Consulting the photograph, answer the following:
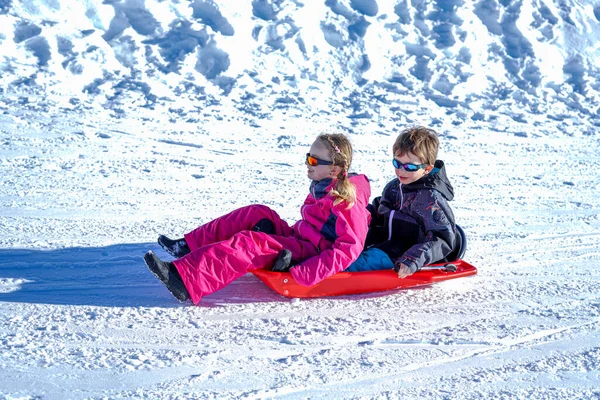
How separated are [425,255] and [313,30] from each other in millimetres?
5935

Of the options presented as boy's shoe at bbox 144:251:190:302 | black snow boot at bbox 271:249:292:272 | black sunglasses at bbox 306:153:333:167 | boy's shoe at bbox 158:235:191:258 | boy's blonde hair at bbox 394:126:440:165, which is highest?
boy's blonde hair at bbox 394:126:440:165

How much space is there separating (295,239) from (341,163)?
42 cm

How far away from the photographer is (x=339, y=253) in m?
3.01

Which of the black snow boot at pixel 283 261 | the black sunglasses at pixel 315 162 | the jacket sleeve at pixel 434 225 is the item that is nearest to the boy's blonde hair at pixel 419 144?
the jacket sleeve at pixel 434 225

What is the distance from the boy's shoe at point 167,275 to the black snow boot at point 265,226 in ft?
1.87

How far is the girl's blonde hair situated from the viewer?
3.08 metres

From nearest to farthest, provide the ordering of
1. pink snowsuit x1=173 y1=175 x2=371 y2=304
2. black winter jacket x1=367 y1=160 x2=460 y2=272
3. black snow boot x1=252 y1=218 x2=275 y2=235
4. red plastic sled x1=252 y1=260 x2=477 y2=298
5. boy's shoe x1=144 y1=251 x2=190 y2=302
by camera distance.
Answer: boy's shoe x1=144 y1=251 x2=190 y2=302 → pink snowsuit x1=173 y1=175 x2=371 y2=304 → red plastic sled x1=252 y1=260 x2=477 y2=298 → black winter jacket x1=367 y1=160 x2=460 y2=272 → black snow boot x1=252 y1=218 x2=275 y2=235

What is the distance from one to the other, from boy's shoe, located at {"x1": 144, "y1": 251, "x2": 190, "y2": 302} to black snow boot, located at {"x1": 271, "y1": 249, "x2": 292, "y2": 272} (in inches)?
15.9

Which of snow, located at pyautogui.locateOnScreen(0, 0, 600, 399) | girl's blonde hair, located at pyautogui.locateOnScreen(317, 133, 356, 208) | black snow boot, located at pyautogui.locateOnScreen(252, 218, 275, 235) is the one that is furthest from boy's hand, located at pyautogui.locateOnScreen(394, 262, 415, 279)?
black snow boot, located at pyautogui.locateOnScreen(252, 218, 275, 235)

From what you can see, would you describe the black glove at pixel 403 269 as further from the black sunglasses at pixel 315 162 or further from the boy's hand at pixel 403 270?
the black sunglasses at pixel 315 162

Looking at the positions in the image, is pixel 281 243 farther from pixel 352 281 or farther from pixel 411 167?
pixel 411 167

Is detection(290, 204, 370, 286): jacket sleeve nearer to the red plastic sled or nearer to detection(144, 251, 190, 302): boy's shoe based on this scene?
the red plastic sled

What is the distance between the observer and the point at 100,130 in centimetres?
605

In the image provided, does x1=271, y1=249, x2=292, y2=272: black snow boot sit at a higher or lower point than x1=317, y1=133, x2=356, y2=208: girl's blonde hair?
lower
